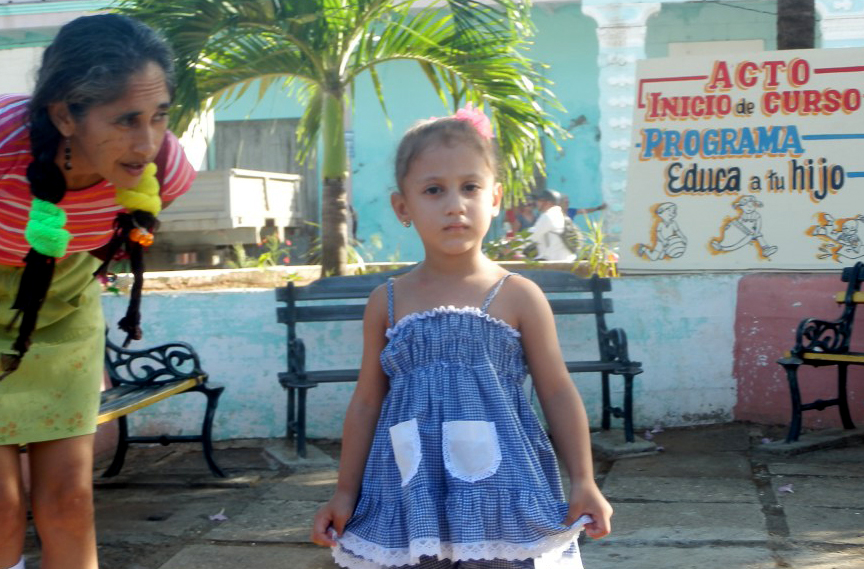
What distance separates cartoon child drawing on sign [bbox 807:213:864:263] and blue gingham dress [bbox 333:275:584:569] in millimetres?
3923

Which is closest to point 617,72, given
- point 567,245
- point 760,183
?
point 567,245

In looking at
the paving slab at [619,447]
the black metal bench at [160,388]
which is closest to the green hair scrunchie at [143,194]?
the black metal bench at [160,388]

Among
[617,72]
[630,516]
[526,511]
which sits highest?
[617,72]

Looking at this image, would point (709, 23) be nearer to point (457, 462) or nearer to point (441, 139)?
point (441, 139)

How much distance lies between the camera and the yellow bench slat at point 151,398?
14.1 ft

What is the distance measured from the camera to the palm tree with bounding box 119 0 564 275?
6.40m

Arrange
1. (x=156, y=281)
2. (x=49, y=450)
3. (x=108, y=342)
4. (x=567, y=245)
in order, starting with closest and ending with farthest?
1. (x=49, y=450)
2. (x=108, y=342)
3. (x=156, y=281)
4. (x=567, y=245)

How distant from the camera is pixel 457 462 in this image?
224cm

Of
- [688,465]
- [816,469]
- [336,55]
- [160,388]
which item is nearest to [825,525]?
[816,469]

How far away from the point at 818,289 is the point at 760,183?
73 cm

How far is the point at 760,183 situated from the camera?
6.02m

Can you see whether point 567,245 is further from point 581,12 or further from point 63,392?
point 63,392

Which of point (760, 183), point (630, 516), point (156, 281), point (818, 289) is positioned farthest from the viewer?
point (156, 281)

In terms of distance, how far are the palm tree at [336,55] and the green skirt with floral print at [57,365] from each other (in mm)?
3702
